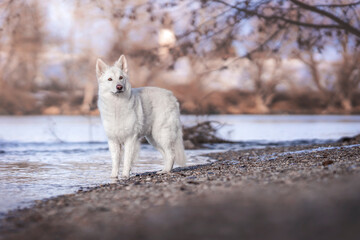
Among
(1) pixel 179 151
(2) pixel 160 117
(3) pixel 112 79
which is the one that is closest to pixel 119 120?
(3) pixel 112 79

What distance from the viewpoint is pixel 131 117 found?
7035 mm

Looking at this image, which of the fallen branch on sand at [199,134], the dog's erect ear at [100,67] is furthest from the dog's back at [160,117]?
the fallen branch on sand at [199,134]

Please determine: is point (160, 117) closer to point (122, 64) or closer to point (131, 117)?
point (131, 117)

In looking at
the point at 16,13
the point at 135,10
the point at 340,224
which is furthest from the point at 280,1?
the point at 340,224

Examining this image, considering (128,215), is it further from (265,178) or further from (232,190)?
(265,178)

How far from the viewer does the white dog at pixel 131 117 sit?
6.82 metres

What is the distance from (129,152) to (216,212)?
12.5 feet

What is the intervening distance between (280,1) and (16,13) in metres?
6.38

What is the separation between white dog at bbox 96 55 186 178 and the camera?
6.82m

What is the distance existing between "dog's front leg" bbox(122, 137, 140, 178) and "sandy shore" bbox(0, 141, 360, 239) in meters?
1.94

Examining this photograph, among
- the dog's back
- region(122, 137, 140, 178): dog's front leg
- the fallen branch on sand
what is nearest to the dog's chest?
region(122, 137, 140, 178): dog's front leg

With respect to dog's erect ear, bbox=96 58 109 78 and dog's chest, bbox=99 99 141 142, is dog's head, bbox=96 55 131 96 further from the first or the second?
dog's chest, bbox=99 99 141 142

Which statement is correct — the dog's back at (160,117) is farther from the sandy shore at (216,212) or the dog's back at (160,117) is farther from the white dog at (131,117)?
the sandy shore at (216,212)

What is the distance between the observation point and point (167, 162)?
7691 millimetres
